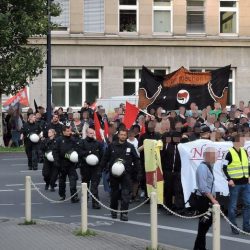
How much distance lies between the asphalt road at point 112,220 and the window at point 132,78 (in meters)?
20.8

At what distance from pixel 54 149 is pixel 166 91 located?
6.77 metres

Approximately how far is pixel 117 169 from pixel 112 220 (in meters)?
1.02

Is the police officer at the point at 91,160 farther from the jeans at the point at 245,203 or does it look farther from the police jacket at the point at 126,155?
the jeans at the point at 245,203

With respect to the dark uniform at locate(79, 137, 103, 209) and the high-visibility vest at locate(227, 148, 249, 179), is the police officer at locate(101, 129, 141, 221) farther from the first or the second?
the high-visibility vest at locate(227, 148, 249, 179)

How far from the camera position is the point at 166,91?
25328 mm

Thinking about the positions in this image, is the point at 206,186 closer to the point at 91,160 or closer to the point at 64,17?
the point at 91,160

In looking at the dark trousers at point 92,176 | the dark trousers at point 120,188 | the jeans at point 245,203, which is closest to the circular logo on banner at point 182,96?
the dark trousers at point 92,176

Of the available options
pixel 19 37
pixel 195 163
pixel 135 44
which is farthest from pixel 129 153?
pixel 135 44

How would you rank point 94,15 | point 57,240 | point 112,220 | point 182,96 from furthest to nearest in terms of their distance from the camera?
point 94,15 < point 182,96 < point 112,220 < point 57,240

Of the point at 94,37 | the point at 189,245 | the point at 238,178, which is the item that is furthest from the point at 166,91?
the point at 94,37

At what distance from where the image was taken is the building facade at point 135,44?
42781 millimetres

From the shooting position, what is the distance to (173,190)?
17328 mm

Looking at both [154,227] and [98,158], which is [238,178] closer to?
[154,227]

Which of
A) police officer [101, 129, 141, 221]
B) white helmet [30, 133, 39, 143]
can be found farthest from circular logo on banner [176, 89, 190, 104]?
police officer [101, 129, 141, 221]
